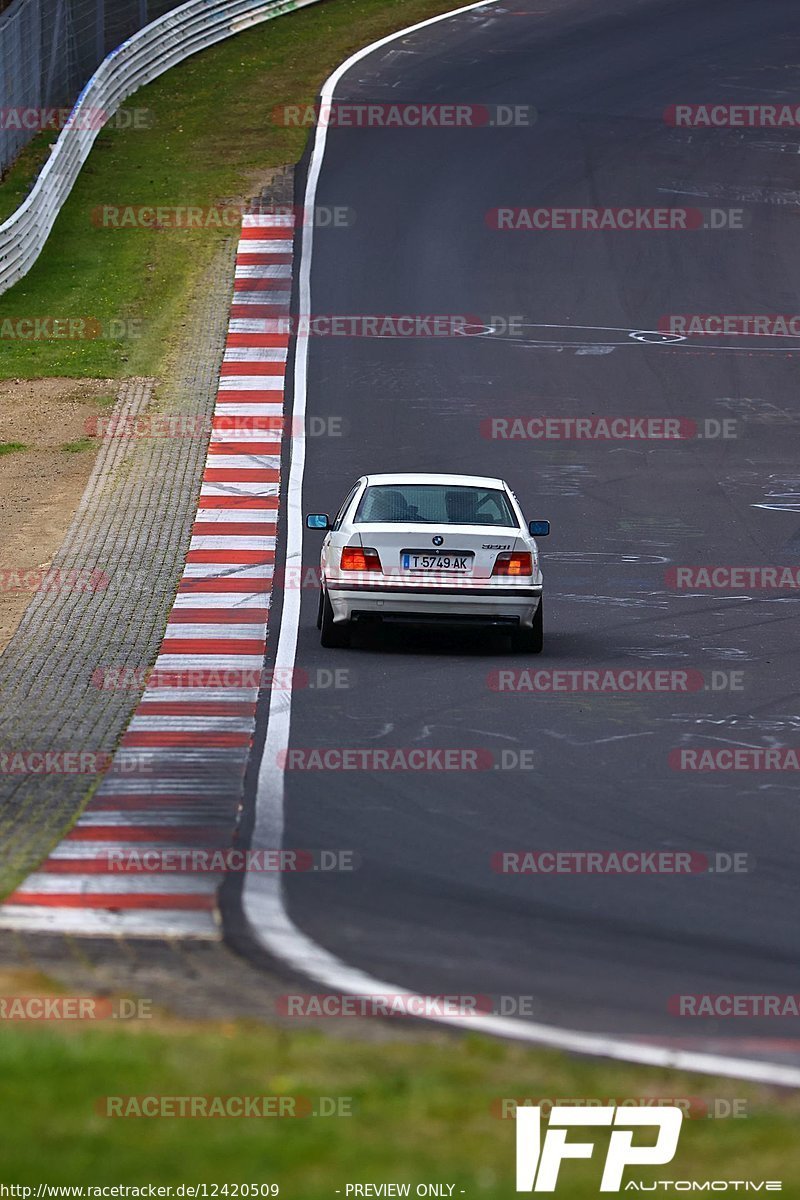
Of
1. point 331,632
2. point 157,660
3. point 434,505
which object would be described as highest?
point 434,505

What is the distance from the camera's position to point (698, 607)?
17.2m

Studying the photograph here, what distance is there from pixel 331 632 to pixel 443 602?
0.99 m

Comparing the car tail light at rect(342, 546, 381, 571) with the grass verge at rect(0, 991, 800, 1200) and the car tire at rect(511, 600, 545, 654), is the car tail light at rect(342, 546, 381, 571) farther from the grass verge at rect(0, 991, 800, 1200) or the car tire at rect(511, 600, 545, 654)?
the grass verge at rect(0, 991, 800, 1200)

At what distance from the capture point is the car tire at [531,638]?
49.5ft

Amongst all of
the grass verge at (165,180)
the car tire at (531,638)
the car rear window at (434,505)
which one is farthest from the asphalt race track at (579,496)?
the grass verge at (165,180)

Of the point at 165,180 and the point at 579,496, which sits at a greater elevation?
the point at 165,180

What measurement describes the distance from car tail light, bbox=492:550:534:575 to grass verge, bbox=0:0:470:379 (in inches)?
513

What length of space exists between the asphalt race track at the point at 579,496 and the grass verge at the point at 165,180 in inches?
64.2

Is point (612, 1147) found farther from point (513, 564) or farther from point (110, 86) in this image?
point (110, 86)

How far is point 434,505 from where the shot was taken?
15.8 m

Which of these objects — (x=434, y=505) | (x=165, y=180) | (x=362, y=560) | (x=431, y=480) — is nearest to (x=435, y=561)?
(x=362, y=560)

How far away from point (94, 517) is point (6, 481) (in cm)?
213

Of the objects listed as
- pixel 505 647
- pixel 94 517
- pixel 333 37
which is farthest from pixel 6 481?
pixel 333 37

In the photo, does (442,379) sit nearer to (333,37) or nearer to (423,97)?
(423,97)
